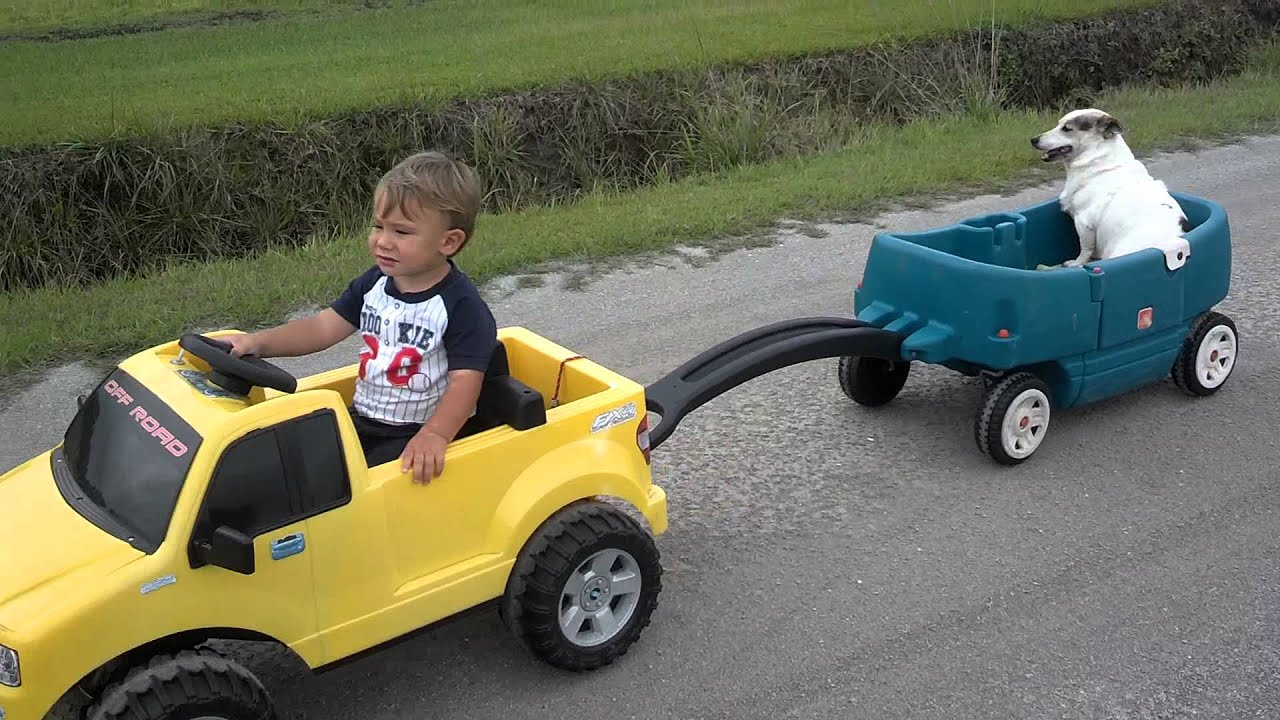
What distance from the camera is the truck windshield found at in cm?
308

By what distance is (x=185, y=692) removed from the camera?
2941 mm

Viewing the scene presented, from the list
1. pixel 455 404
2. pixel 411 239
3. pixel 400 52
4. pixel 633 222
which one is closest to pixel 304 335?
pixel 411 239

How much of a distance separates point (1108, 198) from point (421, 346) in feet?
11.5

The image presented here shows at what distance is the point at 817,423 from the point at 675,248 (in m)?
2.68

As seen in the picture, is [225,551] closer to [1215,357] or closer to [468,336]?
[468,336]

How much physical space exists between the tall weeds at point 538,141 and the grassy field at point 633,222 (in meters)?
0.79

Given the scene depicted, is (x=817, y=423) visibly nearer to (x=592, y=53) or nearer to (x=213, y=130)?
(x=213, y=130)

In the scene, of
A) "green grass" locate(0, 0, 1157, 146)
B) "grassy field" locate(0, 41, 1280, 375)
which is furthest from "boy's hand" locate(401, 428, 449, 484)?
"green grass" locate(0, 0, 1157, 146)

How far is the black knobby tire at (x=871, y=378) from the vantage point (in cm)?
541

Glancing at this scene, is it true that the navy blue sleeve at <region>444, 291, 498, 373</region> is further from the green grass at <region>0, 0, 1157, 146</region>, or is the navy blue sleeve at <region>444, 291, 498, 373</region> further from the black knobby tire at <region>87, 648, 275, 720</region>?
the green grass at <region>0, 0, 1157, 146</region>

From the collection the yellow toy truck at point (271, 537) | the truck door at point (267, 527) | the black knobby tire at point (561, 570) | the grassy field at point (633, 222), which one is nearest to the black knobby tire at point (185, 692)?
the yellow toy truck at point (271, 537)

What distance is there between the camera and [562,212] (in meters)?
8.89

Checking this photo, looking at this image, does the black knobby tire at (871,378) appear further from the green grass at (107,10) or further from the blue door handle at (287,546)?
the green grass at (107,10)

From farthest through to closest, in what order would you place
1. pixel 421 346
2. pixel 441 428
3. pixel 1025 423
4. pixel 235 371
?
pixel 1025 423 < pixel 421 346 < pixel 441 428 < pixel 235 371
